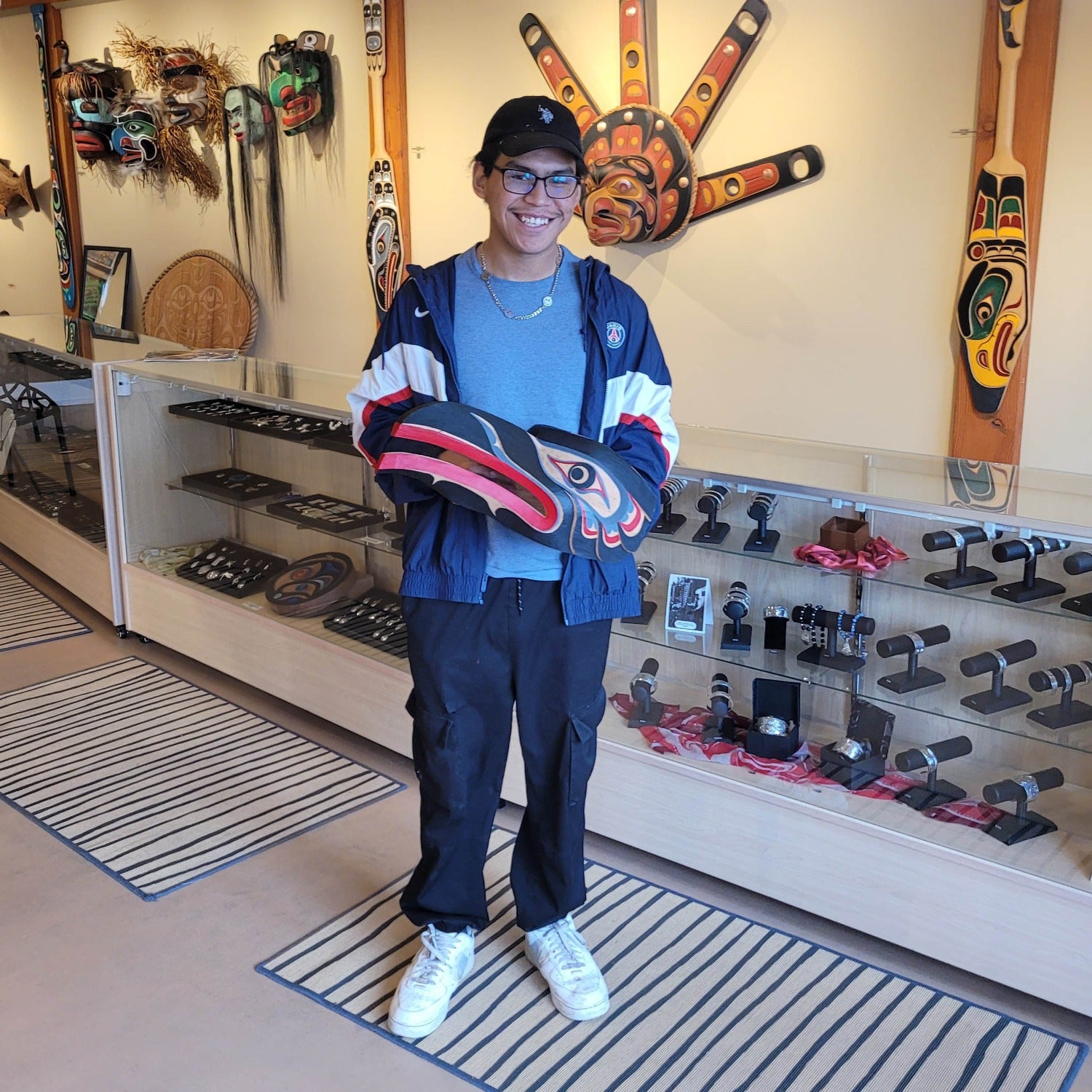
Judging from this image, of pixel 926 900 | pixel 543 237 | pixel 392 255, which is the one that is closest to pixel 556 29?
pixel 392 255

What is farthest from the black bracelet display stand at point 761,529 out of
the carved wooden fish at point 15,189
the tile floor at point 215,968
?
the carved wooden fish at point 15,189

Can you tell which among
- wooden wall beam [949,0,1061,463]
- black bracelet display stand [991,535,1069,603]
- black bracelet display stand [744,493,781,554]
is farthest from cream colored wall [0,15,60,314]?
black bracelet display stand [991,535,1069,603]

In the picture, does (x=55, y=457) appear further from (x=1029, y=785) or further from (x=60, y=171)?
Result: (x=1029, y=785)

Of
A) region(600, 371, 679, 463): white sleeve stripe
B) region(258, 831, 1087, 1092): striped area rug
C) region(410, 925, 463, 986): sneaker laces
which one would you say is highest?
region(600, 371, 679, 463): white sleeve stripe

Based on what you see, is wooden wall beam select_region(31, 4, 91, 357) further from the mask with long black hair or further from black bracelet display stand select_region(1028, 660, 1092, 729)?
black bracelet display stand select_region(1028, 660, 1092, 729)

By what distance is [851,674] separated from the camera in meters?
2.29

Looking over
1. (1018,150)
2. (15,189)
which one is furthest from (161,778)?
(15,189)

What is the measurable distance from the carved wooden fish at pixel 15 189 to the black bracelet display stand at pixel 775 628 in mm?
6481

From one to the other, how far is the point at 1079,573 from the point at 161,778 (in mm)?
2197

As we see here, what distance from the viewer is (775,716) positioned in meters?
2.36

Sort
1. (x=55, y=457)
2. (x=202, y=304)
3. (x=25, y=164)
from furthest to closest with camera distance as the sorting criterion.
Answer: (x=25, y=164) < (x=202, y=304) < (x=55, y=457)

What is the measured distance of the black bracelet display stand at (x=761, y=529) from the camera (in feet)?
7.62

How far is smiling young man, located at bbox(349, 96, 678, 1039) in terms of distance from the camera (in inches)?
67.9

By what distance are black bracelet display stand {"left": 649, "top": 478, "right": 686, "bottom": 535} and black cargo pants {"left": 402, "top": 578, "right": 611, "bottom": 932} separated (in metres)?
0.61
